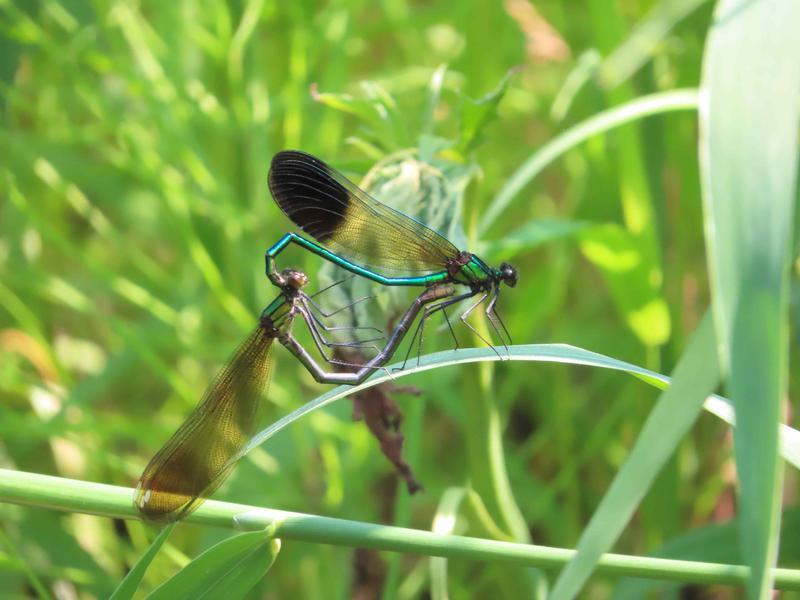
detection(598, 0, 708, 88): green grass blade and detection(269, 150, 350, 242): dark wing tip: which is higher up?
detection(598, 0, 708, 88): green grass blade

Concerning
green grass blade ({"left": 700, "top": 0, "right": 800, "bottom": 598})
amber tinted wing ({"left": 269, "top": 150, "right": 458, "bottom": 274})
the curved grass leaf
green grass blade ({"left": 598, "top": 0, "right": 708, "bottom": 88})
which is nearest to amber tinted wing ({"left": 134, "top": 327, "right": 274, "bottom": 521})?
the curved grass leaf

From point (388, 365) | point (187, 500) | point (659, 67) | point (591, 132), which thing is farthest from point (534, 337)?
point (187, 500)

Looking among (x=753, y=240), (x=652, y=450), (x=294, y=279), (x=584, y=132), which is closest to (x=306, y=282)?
(x=294, y=279)

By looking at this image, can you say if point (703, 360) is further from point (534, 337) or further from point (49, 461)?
point (49, 461)

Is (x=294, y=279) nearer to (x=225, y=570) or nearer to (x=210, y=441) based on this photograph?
(x=210, y=441)

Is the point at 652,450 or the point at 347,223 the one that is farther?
the point at 347,223

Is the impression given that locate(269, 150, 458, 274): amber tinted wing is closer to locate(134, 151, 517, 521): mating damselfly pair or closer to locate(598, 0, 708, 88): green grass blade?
locate(134, 151, 517, 521): mating damselfly pair

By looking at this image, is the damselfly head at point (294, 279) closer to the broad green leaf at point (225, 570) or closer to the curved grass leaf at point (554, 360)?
the curved grass leaf at point (554, 360)
